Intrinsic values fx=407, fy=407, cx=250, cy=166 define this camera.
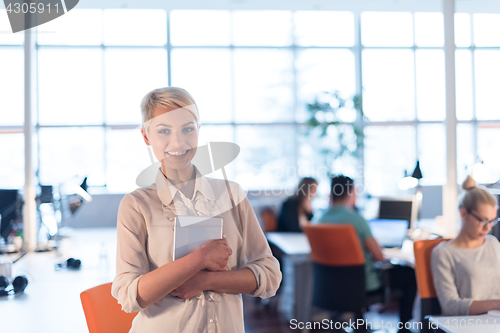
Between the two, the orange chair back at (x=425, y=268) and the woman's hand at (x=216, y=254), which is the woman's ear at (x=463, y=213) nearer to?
the orange chair back at (x=425, y=268)

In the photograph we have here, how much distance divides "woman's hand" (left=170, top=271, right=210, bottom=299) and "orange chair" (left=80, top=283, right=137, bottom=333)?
55cm

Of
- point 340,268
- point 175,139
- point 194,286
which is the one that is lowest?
point 340,268

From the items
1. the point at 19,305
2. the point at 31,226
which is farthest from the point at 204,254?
the point at 31,226

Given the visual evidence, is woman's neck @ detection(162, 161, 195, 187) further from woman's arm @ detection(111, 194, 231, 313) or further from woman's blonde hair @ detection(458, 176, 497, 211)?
woman's blonde hair @ detection(458, 176, 497, 211)

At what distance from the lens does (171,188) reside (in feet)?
3.38

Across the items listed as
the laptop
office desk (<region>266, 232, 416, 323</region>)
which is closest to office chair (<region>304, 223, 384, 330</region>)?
office desk (<region>266, 232, 416, 323</region>)

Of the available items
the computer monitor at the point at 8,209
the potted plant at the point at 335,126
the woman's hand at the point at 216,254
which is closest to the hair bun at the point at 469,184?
the woman's hand at the point at 216,254

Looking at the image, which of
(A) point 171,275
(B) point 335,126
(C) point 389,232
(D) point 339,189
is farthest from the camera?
(B) point 335,126

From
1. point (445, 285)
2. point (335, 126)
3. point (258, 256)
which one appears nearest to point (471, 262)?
point (445, 285)

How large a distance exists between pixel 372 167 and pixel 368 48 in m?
2.20

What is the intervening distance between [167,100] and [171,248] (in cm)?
36

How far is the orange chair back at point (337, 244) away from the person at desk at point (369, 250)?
19cm

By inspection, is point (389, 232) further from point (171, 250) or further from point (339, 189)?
point (171, 250)

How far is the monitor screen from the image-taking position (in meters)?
3.48
